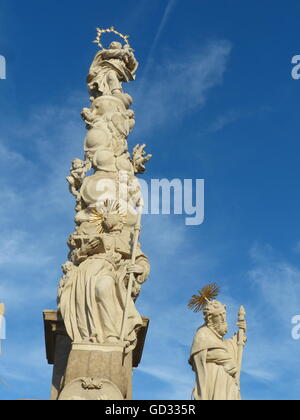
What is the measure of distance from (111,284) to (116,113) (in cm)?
547

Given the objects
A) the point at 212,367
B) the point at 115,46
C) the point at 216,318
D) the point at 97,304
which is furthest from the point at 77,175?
the point at 212,367

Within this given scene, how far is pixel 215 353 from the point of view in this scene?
11.1 metres

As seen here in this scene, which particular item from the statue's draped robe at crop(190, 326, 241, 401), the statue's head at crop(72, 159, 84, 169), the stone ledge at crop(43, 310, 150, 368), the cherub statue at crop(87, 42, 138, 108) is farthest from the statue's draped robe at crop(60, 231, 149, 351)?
the cherub statue at crop(87, 42, 138, 108)

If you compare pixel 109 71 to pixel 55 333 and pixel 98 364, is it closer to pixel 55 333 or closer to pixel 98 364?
pixel 55 333

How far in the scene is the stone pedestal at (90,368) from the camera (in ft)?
36.6

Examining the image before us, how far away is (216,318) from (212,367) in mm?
878

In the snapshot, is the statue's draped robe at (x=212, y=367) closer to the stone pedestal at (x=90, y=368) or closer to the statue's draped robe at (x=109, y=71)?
the stone pedestal at (x=90, y=368)

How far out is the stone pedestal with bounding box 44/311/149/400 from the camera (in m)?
11.2

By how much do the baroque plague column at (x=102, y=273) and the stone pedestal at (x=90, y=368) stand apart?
0.6 inches

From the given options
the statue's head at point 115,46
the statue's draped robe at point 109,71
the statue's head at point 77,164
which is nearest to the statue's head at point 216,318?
the statue's head at point 77,164
